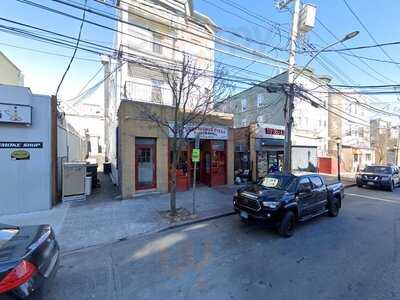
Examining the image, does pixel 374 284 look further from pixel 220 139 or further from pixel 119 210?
pixel 220 139

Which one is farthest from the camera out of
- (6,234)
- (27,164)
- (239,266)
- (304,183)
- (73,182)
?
(73,182)

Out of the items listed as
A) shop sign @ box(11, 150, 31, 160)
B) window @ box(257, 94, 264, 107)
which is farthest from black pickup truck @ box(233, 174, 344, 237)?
window @ box(257, 94, 264, 107)

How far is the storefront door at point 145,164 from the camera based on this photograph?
994 centimetres

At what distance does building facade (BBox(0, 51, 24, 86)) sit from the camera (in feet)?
48.5

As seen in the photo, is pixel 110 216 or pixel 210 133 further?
pixel 210 133

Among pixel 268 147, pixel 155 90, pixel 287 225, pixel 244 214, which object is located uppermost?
pixel 155 90

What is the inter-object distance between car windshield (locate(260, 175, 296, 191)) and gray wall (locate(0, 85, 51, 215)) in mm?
7581

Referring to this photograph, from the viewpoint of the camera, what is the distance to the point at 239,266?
4227mm

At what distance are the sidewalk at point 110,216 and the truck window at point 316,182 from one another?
9.69 feet

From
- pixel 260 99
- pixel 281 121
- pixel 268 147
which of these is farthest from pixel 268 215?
pixel 260 99

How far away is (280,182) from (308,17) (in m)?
9.06

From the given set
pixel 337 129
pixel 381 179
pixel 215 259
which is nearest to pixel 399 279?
pixel 215 259

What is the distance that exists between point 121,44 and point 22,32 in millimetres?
8765

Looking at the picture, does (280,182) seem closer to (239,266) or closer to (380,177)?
(239,266)
